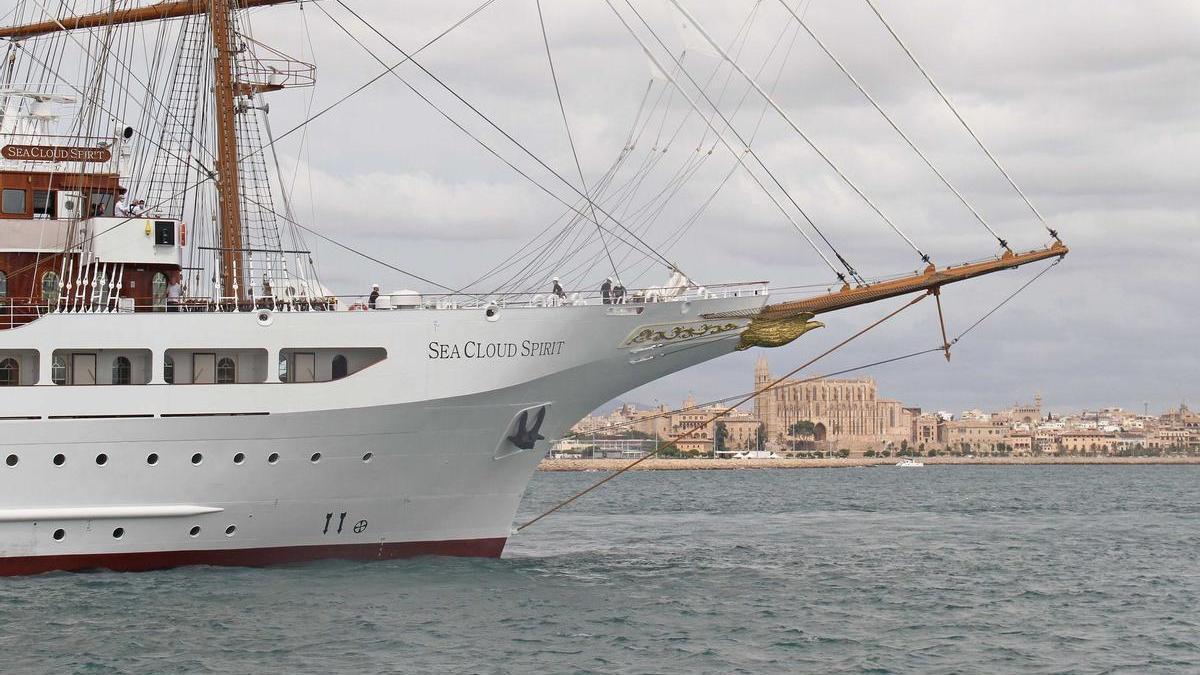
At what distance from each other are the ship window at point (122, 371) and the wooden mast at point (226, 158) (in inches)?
149

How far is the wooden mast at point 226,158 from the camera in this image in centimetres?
3100

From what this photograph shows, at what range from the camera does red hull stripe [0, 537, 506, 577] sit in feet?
87.4

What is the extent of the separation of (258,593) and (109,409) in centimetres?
448

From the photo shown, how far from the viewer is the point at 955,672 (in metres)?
21.0

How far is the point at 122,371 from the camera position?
2731 centimetres

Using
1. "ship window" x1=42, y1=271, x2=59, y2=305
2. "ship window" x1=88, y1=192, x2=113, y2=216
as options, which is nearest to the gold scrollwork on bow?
"ship window" x1=42, y1=271, x2=59, y2=305

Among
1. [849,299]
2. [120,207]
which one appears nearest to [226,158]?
[120,207]

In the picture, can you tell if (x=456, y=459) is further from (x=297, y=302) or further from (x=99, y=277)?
(x=99, y=277)

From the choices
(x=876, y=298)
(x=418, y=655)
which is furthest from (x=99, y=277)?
(x=876, y=298)

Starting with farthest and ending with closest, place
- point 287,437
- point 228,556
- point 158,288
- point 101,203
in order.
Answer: point 101,203 < point 158,288 < point 228,556 < point 287,437

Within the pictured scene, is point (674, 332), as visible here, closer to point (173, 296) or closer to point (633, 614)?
point (633, 614)

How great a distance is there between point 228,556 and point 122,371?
3920 millimetres

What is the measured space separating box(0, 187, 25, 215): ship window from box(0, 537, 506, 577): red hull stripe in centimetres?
784

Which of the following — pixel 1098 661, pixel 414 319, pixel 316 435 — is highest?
pixel 414 319
